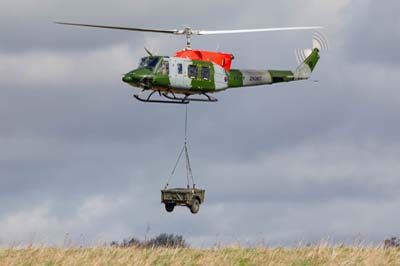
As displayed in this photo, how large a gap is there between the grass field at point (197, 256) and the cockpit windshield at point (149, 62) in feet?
30.0

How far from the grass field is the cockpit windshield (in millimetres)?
9129

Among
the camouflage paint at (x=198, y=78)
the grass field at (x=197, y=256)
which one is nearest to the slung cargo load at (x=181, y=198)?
the camouflage paint at (x=198, y=78)

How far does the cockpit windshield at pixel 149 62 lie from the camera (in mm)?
35281

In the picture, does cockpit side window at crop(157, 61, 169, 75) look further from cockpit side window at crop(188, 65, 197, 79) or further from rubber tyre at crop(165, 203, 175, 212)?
rubber tyre at crop(165, 203, 175, 212)

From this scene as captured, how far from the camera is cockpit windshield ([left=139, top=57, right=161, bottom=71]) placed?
35281mm

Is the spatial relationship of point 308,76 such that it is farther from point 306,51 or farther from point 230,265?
point 230,265

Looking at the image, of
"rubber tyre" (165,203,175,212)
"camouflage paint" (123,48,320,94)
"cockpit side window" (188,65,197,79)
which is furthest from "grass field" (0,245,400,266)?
"cockpit side window" (188,65,197,79)

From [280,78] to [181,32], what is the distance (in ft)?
20.8

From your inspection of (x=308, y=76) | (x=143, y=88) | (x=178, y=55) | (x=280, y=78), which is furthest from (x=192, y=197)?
(x=308, y=76)

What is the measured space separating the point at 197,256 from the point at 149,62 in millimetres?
10435

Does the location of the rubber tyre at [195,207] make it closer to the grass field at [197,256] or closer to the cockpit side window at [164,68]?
the grass field at [197,256]

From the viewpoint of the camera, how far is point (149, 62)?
35.5m

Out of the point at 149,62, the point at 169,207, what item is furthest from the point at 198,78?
the point at 169,207

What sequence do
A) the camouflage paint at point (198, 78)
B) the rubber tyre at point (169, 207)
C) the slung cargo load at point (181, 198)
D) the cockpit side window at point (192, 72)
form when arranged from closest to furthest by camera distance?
the slung cargo load at point (181, 198)
the rubber tyre at point (169, 207)
the camouflage paint at point (198, 78)
the cockpit side window at point (192, 72)
